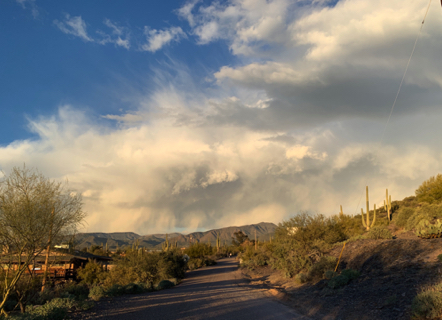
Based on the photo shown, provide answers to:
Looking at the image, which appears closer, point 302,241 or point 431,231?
point 431,231

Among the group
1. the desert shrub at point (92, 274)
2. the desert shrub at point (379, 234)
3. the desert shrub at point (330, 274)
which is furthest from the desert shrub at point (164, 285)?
the desert shrub at point (379, 234)

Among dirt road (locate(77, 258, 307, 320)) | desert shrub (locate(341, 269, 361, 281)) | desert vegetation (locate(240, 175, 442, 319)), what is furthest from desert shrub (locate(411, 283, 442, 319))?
desert shrub (locate(341, 269, 361, 281))

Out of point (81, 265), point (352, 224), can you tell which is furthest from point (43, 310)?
point (352, 224)

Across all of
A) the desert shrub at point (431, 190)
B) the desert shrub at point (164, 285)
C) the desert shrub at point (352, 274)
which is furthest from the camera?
Result: the desert shrub at point (431, 190)

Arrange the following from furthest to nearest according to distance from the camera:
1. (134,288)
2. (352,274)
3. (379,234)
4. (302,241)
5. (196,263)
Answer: (196,263) < (302,241) < (379,234) < (134,288) < (352,274)

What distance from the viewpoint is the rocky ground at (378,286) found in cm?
1082

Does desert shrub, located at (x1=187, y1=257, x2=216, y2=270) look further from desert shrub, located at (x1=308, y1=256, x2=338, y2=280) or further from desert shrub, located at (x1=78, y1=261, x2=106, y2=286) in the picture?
desert shrub, located at (x1=308, y1=256, x2=338, y2=280)

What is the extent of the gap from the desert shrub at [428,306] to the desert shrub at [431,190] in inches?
1488

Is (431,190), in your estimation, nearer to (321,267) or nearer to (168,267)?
(321,267)

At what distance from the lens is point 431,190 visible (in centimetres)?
4197

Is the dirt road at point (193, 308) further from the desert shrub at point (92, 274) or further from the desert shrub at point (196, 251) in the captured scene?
the desert shrub at point (196, 251)

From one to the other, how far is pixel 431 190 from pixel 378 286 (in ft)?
121

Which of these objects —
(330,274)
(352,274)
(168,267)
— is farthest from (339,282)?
(168,267)

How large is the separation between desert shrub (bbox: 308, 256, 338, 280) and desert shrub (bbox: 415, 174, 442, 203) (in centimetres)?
2911
